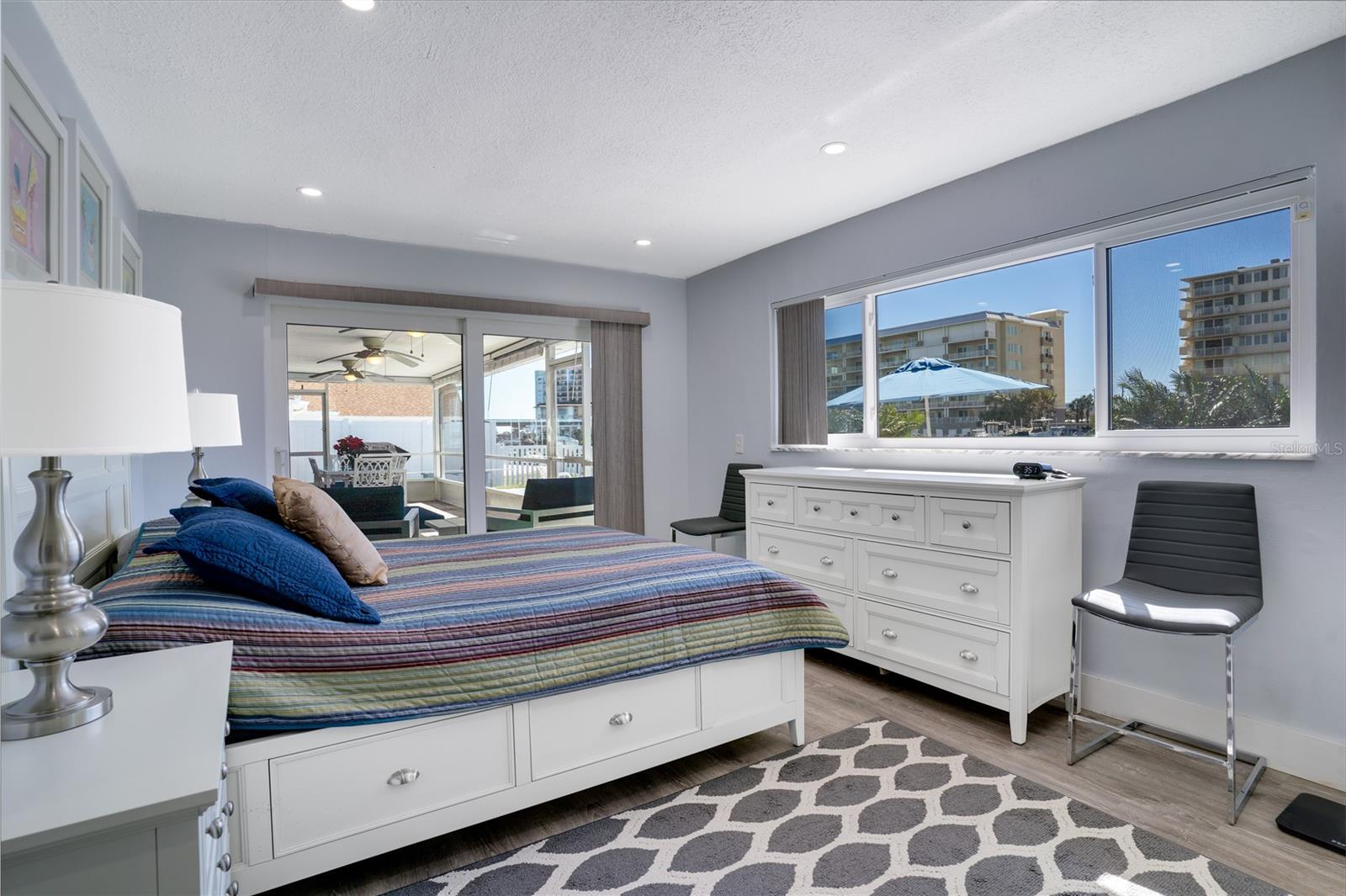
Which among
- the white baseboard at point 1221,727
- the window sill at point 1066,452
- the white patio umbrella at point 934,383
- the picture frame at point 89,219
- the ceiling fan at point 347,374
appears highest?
the picture frame at point 89,219

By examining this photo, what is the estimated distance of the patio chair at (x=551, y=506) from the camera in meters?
4.72

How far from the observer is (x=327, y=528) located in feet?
6.77

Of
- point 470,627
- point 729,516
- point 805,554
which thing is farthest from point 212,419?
point 729,516

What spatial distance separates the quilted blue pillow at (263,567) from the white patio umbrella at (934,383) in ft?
9.67

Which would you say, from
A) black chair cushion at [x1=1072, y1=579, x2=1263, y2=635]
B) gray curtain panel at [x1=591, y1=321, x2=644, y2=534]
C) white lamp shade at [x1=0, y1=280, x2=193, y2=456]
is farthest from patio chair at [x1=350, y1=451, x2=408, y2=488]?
black chair cushion at [x1=1072, y1=579, x2=1263, y2=635]

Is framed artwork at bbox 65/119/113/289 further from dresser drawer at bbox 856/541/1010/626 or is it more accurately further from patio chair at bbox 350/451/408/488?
dresser drawer at bbox 856/541/1010/626

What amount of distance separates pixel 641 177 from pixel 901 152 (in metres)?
1.18

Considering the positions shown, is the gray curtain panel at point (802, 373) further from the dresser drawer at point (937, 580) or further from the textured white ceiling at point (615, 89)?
the dresser drawer at point (937, 580)

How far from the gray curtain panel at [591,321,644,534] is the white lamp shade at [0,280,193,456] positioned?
12.8ft

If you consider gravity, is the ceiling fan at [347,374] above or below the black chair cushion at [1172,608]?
above

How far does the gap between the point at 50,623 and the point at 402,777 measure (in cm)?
94

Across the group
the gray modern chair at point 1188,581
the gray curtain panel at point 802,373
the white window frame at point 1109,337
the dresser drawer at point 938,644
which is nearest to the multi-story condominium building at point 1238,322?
the white window frame at point 1109,337

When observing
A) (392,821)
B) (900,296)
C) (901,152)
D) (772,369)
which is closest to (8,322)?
(392,821)

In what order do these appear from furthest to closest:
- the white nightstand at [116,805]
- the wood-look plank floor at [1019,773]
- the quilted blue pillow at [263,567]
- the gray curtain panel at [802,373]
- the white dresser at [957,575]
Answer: the gray curtain panel at [802,373] < the white dresser at [957,575] < the wood-look plank floor at [1019,773] < the quilted blue pillow at [263,567] < the white nightstand at [116,805]
